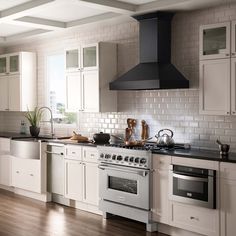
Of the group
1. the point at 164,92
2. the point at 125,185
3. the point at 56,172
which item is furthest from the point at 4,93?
the point at 125,185

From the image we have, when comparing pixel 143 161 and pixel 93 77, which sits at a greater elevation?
pixel 93 77

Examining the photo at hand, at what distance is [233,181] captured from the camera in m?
4.59

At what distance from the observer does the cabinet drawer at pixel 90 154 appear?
6.23 metres

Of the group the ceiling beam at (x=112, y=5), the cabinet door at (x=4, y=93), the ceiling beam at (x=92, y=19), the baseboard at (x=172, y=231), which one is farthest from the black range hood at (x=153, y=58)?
the cabinet door at (x=4, y=93)

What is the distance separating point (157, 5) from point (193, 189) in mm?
2334

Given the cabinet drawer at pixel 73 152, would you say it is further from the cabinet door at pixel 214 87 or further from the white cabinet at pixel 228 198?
the white cabinet at pixel 228 198

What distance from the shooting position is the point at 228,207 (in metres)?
4.65

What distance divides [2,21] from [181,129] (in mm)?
3012

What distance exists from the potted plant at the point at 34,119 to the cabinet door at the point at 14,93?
26 centimetres

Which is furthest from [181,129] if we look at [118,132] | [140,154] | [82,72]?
[82,72]

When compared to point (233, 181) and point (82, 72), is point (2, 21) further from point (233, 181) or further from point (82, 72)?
point (233, 181)

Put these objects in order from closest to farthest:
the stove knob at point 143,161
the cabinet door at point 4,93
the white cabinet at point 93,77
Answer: the stove knob at point 143,161, the white cabinet at point 93,77, the cabinet door at point 4,93

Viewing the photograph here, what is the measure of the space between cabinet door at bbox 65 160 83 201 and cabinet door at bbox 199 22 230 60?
2465 millimetres

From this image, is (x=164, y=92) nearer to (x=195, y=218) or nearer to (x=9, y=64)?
(x=195, y=218)
